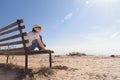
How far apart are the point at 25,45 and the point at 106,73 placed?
258 cm

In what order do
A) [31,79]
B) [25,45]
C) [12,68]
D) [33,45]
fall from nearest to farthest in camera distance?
[31,79] → [25,45] → [33,45] → [12,68]

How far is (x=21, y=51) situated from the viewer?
8.07 metres

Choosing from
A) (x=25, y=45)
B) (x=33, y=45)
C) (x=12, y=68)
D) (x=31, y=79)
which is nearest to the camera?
(x=31, y=79)

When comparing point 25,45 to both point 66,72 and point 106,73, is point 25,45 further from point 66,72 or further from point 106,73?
point 106,73

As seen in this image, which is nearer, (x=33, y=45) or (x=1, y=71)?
(x=33, y=45)

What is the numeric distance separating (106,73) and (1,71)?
3556mm

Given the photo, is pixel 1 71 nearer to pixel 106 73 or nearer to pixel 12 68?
pixel 12 68

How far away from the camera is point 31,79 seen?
725cm

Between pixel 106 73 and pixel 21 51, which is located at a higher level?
pixel 21 51

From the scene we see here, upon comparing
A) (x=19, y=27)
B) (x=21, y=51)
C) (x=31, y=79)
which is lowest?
(x=31, y=79)

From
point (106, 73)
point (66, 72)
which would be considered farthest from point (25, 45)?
point (106, 73)

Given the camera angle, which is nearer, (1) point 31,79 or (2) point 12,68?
(1) point 31,79

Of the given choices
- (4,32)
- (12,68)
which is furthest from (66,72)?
(4,32)

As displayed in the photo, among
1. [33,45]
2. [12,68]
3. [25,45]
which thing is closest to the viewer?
[25,45]
